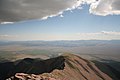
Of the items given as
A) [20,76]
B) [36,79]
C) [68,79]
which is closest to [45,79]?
[36,79]

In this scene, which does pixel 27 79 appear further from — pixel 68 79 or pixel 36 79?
pixel 68 79

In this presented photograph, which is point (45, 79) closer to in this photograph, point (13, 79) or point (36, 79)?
point (36, 79)

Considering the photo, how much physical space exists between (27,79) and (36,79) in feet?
10.5

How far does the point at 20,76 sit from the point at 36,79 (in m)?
6.84

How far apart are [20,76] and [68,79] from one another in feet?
413

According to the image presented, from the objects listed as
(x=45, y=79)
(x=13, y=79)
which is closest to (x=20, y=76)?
(x=13, y=79)

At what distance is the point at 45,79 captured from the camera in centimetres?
7062

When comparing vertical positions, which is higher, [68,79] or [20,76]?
[20,76]

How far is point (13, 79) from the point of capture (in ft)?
231

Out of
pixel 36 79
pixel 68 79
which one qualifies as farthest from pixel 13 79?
pixel 68 79

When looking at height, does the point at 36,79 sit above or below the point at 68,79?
above

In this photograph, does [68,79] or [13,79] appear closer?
[13,79]

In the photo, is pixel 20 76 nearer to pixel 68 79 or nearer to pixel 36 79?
pixel 36 79

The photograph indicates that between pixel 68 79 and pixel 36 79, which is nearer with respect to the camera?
pixel 36 79
